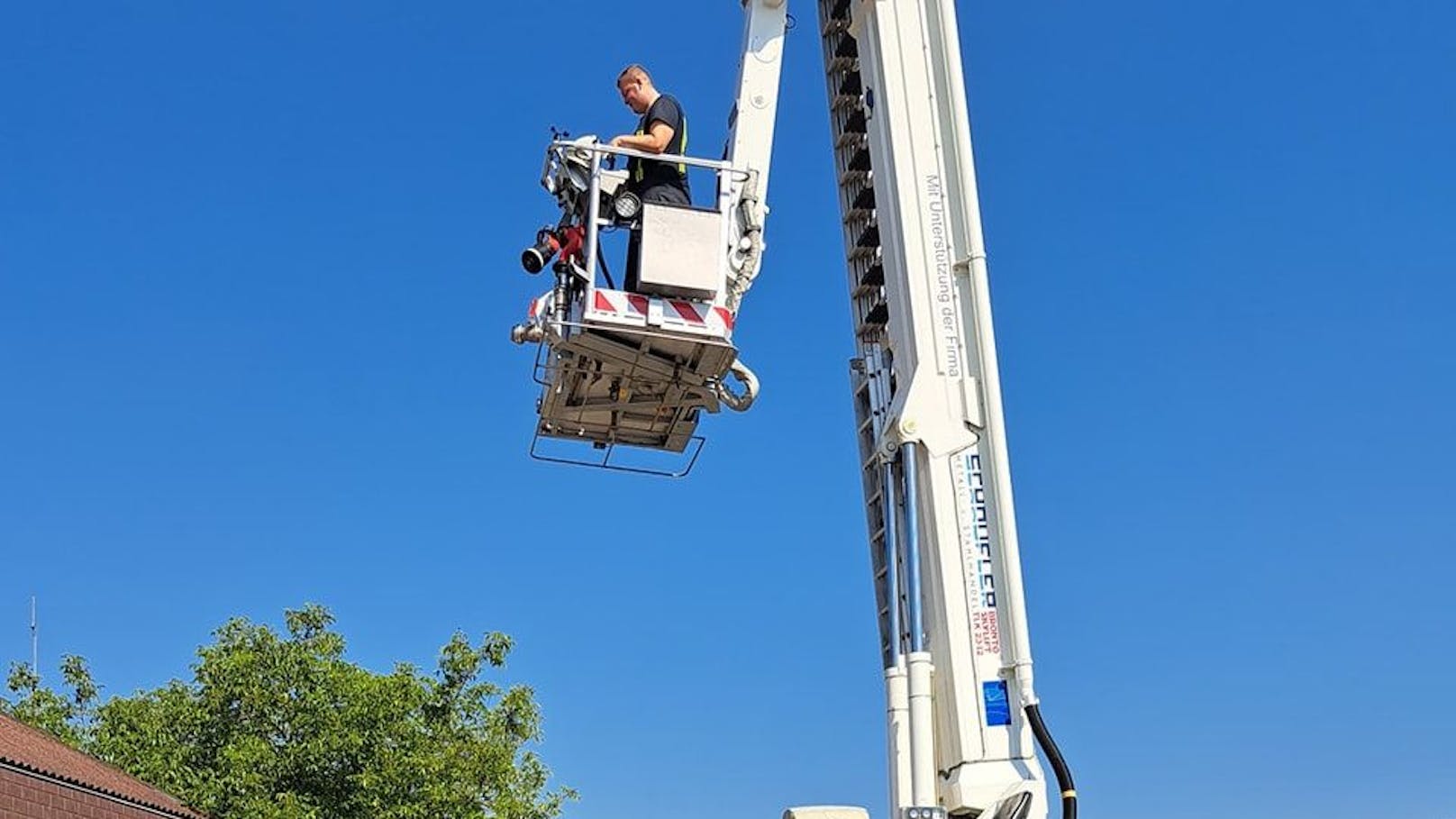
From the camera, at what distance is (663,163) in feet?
30.4

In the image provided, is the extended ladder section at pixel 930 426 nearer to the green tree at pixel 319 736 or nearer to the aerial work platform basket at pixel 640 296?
the aerial work platform basket at pixel 640 296

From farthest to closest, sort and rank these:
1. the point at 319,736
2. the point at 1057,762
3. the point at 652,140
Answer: the point at 319,736, the point at 652,140, the point at 1057,762

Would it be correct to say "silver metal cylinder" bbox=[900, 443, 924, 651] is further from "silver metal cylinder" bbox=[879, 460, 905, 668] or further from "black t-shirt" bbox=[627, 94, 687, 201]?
"black t-shirt" bbox=[627, 94, 687, 201]

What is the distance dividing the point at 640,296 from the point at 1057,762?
316cm

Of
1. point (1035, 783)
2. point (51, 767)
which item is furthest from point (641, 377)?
point (51, 767)

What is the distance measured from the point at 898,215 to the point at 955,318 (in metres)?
0.63

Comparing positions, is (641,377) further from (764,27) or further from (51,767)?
(51,767)

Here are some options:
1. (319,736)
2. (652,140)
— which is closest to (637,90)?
(652,140)

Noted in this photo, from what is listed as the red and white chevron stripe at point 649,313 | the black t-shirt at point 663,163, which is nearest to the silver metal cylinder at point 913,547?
the red and white chevron stripe at point 649,313

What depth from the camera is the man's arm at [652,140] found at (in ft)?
30.2

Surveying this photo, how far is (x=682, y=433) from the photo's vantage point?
9.92m

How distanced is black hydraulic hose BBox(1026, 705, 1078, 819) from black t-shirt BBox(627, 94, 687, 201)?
11.2ft

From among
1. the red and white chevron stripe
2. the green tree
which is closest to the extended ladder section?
the red and white chevron stripe

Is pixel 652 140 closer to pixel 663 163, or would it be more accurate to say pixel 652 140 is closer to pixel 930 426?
pixel 663 163
